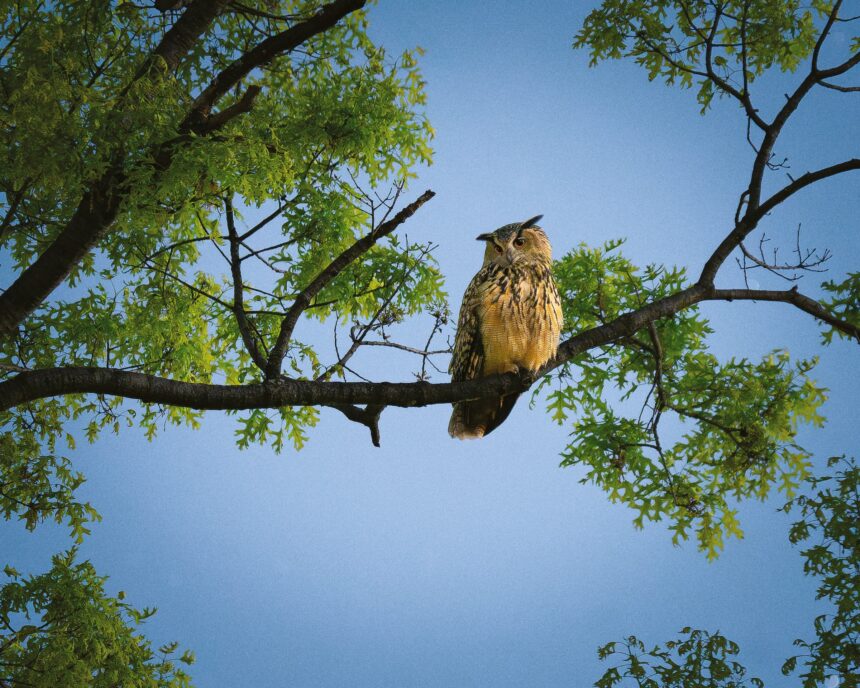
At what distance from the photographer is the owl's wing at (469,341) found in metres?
4.14

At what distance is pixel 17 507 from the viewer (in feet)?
16.9

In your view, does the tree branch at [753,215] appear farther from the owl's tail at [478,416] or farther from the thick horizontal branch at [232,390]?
the thick horizontal branch at [232,390]

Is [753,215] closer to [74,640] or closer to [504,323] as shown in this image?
[504,323]

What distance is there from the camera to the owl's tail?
4242 mm

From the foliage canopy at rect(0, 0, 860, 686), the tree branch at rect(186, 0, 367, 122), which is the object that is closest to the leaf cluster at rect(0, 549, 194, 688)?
the foliage canopy at rect(0, 0, 860, 686)

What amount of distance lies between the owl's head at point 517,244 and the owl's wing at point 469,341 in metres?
0.24

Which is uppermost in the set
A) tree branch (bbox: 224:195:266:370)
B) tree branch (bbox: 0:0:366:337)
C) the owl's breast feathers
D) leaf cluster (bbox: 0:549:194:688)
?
tree branch (bbox: 0:0:366:337)

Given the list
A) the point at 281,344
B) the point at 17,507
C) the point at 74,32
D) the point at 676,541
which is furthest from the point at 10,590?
the point at 676,541

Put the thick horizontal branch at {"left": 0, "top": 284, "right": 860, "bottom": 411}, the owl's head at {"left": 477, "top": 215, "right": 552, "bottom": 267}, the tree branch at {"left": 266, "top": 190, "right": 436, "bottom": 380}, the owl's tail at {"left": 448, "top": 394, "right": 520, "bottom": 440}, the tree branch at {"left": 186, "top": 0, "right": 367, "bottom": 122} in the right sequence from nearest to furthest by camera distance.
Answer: the thick horizontal branch at {"left": 0, "top": 284, "right": 860, "bottom": 411} → the tree branch at {"left": 266, "top": 190, "right": 436, "bottom": 380} → the tree branch at {"left": 186, "top": 0, "right": 367, "bottom": 122} → the owl's tail at {"left": 448, "top": 394, "right": 520, "bottom": 440} → the owl's head at {"left": 477, "top": 215, "right": 552, "bottom": 267}

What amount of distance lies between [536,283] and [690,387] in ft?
6.26

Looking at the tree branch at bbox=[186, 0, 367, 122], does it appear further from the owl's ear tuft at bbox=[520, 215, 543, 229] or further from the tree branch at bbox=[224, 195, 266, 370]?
the owl's ear tuft at bbox=[520, 215, 543, 229]

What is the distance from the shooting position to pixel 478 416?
429cm

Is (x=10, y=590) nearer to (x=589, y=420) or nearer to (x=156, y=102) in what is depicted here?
(x=156, y=102)

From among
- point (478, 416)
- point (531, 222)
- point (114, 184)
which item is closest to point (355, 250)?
point (478, 416)
